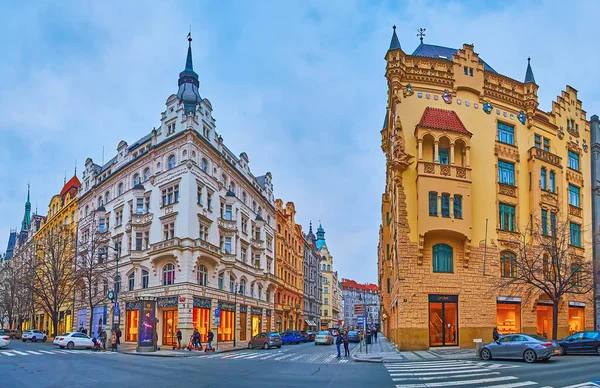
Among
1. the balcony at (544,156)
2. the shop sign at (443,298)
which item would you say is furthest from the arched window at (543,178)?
the shop sign at (443,298)

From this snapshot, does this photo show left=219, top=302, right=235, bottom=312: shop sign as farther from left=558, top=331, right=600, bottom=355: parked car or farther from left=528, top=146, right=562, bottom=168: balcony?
left=558, top=331, right=600, bottom=355: parked car

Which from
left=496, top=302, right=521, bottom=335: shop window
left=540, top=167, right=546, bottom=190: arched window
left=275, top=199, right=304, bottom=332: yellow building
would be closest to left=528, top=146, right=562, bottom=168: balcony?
left=540, top=167, right=546, bottom=190: arched window

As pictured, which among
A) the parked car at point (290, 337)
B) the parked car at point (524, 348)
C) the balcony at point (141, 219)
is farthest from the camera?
the parked car at point (290, 337)

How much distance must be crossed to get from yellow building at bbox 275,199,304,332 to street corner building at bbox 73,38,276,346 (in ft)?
31.9

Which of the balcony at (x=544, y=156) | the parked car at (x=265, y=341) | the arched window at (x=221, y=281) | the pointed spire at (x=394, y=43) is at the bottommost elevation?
the parked car at (x=265, y=341)

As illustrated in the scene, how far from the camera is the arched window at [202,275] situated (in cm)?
4556

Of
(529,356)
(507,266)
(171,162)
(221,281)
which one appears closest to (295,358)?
(529,356)

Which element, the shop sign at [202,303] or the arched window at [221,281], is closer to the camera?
the shop sign at [202,303]

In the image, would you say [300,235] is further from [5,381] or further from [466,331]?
[5,381]

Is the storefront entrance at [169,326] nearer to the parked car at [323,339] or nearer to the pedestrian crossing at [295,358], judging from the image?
the pedestrian crossing at [295,358]

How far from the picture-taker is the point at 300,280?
86.7 meters

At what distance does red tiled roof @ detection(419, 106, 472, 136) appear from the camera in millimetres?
36125

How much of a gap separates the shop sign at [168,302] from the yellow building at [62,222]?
80.7 ft

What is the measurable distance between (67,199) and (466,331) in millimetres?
56634
